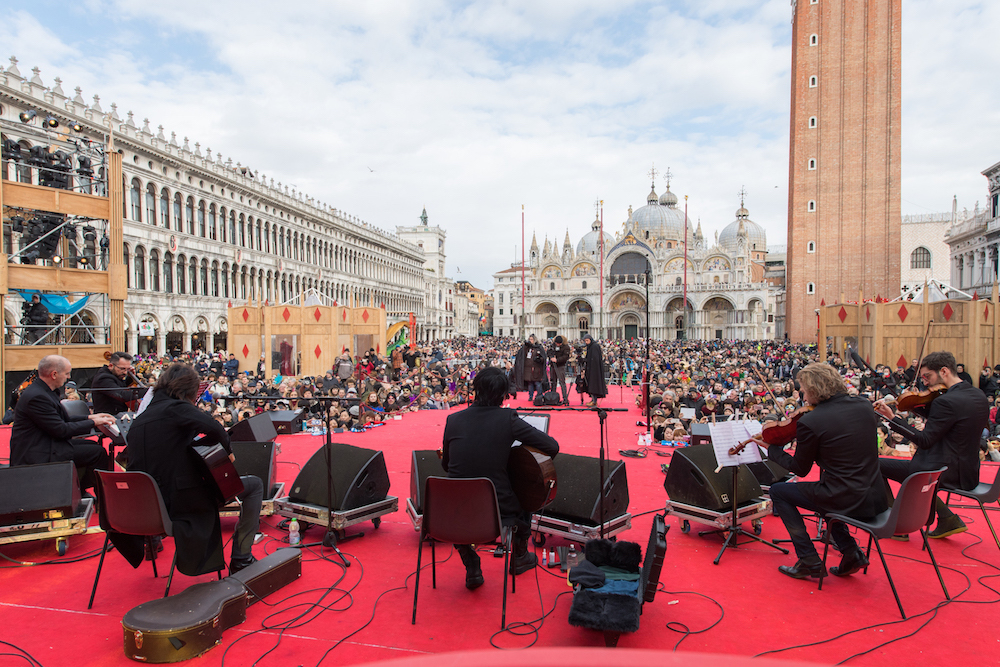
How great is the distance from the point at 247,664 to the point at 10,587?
251 cm

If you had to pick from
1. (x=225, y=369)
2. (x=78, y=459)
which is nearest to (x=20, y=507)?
(x=78, y=459)

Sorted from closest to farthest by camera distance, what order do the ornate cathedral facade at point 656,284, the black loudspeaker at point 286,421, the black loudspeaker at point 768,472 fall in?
the black loudspeaker at point 768,472 < the black loudspeaker at point 286,421 < the ornate cathedral facade at point 656,284

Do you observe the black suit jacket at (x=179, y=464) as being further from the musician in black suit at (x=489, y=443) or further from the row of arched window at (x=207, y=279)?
the row of arched window at (x=207, y=279)

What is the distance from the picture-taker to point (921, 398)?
488 cm

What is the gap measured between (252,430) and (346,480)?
2.79 m

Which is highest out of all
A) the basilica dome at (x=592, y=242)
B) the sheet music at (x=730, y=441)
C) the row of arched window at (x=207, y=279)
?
the basilica dome at (x=592, y=242)

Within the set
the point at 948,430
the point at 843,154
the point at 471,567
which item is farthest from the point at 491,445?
the point at 843,154

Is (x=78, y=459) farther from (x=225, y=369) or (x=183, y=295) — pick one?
(x=183, y=295)

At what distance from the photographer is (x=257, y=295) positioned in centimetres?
3853

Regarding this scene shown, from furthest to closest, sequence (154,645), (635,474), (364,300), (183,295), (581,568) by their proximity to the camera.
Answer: (364,300), (183,295), (635,474), (581,568), (154,645)

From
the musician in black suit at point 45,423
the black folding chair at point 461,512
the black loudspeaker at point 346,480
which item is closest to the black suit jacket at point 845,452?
the black folding chair at point 461,512

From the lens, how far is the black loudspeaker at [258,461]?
5.44 meters

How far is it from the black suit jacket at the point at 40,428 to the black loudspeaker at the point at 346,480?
1.97 metres

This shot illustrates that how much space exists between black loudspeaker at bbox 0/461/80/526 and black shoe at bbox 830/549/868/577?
6532 mm
